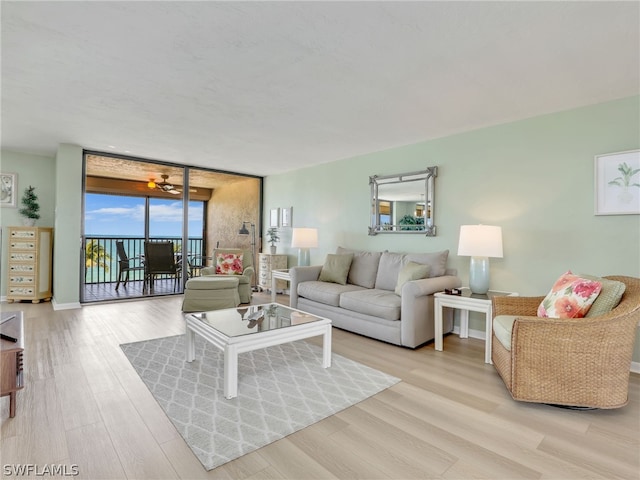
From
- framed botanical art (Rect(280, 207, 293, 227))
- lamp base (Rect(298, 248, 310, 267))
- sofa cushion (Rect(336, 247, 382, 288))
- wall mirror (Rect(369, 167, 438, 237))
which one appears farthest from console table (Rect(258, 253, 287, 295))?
wall mirror (Rect(369, 167, 438, 237))

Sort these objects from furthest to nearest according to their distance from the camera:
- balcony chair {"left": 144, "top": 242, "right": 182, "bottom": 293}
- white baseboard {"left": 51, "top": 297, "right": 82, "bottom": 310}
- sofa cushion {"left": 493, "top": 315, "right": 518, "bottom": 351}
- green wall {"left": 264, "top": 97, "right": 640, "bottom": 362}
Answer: balcony chair {"left": 144, "top": 242, "right": 182, "bottom": 293}
white baseboard {"left": 51, "top": 297, "right": 82, "bottom": 310}
green wall {"left": 264, "top": 97, "right": 640, "bottom": 362}
sofa cushion {"left": 493, "top": 315, "right": 518, "bottom": 351}

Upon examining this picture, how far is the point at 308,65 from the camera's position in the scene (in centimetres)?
242

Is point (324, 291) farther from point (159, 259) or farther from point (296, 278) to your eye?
point (159, 259)

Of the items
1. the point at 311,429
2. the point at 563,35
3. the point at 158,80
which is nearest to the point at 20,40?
the point at 158,80

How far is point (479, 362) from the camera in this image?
2.93 metres

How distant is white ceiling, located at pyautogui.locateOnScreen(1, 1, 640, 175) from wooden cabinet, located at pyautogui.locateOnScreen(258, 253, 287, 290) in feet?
8.76

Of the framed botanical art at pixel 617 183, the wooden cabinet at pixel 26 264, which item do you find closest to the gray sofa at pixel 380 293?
the framed botanical art at pixel 617 183

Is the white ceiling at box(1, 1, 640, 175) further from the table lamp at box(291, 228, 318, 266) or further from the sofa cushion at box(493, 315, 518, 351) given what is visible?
the sofa cushion at box(493, 315, 518, 351)

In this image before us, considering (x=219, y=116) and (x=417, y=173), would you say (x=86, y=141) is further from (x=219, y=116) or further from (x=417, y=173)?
(x=417, y=173)

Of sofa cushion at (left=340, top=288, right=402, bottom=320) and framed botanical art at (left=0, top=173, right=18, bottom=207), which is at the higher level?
framed botanical art at (left=0, top=173, right=18, bottom=207)

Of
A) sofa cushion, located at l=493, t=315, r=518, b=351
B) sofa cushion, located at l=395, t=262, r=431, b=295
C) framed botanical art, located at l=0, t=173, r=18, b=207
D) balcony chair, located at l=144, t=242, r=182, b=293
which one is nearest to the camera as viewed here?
sofa cushion, located at l=493, t=315, r=518, b=351

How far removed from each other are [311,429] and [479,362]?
1802mm

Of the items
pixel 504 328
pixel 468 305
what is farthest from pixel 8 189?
pixel 504 328

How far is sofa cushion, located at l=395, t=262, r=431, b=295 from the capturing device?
11.4ft
